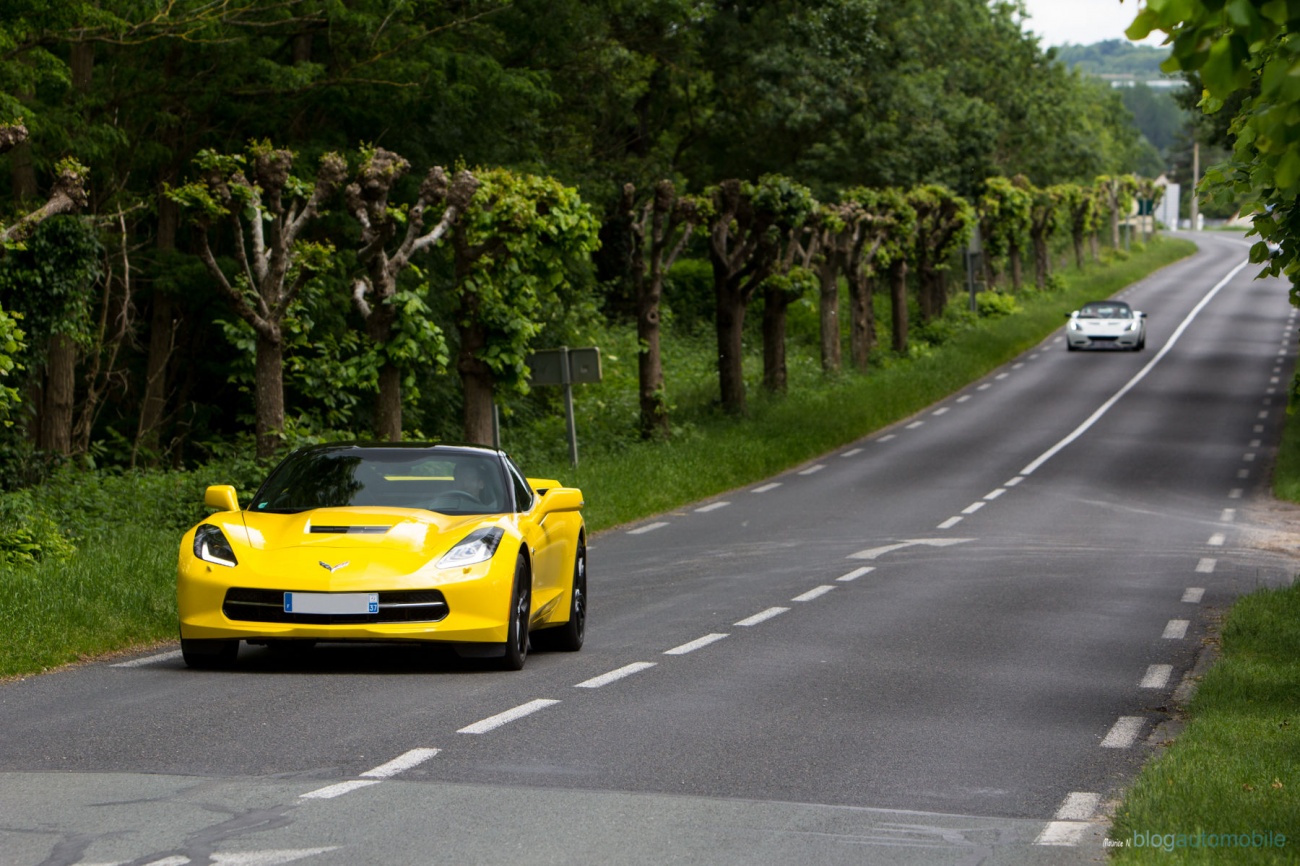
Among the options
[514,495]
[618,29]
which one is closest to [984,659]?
[514,495]

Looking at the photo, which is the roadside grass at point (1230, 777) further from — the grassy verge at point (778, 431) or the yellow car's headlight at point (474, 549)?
the grassy verge at point (778, 431)

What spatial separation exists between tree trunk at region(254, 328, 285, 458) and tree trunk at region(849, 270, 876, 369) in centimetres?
3098

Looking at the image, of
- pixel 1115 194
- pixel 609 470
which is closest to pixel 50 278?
pixel 609 470

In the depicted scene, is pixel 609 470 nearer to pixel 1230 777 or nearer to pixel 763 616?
pixel 763 616

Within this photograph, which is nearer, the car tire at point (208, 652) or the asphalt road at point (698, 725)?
the asphalt road at point (698, 725)

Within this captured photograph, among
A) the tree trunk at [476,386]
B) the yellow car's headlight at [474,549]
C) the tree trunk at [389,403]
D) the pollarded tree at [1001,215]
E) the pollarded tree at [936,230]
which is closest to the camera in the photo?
the yellow car's headlight at [474,549]

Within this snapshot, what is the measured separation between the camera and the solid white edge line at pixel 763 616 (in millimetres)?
14414

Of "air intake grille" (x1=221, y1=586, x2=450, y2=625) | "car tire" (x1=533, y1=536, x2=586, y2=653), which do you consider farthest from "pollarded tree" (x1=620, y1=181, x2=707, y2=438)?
"air intake grille" (x1=221, y1=586, x2=450, y2=625)

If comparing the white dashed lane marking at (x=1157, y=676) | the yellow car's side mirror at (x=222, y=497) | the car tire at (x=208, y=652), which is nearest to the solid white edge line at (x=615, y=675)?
the car tire at (x=208, y=652)

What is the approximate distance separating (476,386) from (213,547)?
1359cm

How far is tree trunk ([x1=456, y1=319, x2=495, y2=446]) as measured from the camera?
24203 millimetres

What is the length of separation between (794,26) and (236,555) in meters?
50.7

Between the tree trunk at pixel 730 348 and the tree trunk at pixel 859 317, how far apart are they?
12501 millimetres

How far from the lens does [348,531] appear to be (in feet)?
36.1
